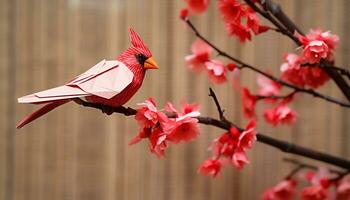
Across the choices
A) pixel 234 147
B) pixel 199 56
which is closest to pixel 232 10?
pixel 199 56

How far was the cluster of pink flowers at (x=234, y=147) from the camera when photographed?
579 mm

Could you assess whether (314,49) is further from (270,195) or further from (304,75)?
(270,195)

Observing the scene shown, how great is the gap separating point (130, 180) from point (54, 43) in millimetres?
347

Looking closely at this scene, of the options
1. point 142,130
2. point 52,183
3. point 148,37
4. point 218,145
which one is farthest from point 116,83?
point 52,183

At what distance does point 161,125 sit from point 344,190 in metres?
0.42

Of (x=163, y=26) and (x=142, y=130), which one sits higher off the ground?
(x=163, y=26)

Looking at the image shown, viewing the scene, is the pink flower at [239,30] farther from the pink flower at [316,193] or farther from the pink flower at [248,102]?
the pink flower at [316,193]

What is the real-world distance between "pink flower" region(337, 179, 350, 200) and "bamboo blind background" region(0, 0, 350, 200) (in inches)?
4.3

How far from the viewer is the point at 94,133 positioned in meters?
0.83

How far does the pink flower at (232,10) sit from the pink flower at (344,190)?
0.38m

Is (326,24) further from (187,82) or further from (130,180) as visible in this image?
(130,180)

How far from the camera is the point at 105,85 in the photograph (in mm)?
469

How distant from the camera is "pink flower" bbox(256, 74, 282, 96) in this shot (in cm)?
76

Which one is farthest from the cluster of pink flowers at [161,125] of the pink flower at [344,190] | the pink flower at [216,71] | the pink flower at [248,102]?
the pink flower at [344,190]
